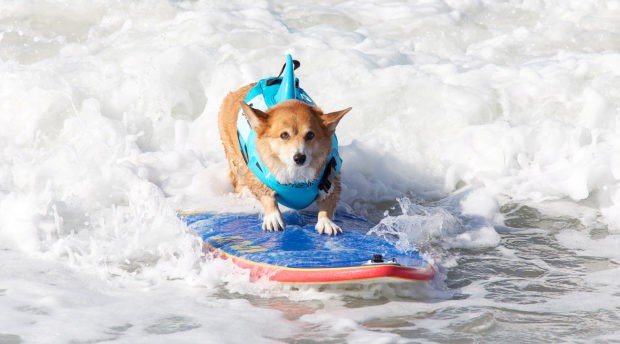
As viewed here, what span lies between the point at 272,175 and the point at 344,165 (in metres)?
1.57

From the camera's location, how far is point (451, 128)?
7.74m

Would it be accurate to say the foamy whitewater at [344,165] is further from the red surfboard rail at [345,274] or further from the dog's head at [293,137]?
the dog's head at [293,137]

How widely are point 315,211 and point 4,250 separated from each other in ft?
6.58

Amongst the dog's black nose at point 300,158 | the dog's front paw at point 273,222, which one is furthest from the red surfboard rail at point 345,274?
the dog's black nose at point 300,158

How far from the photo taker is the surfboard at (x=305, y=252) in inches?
185

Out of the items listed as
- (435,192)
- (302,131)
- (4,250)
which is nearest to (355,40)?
(435,192)

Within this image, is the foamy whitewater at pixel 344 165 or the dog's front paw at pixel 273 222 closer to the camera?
the foamy whitewater at pixel 344 165

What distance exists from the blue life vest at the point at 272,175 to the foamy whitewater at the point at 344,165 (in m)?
0.45

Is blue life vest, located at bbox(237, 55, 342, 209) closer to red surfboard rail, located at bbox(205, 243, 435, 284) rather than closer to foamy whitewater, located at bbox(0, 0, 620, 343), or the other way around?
foamy whitewater, located at bbox(0, 0, 620, 343)

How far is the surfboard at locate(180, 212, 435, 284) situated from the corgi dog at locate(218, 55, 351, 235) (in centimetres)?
12

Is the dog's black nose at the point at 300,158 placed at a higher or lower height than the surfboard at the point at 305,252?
higher

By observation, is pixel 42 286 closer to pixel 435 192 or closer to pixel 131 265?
pixel 131 265

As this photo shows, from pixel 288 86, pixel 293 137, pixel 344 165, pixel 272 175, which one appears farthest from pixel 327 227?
pixel 344 165

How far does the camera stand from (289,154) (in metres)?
5.29
